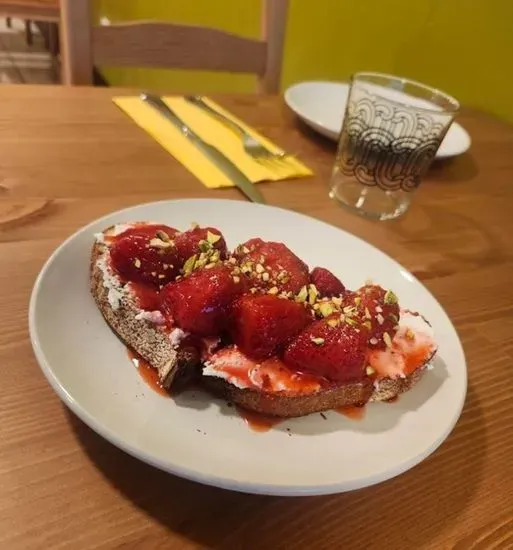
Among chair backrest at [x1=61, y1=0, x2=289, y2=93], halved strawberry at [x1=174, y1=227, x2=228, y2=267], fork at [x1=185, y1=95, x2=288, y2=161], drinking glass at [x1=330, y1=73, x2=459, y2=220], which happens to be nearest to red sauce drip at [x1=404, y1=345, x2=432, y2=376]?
halved strawberry at [x1=174, y1=227, x2=228, y2=267]

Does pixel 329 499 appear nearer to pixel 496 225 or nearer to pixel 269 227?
pixel 269 227

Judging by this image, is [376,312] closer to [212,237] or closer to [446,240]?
[212,237]

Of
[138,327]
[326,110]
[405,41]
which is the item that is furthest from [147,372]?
[405,41]

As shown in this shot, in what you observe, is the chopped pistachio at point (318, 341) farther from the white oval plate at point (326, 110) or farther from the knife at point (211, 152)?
the white oval plate at point (326, 110)

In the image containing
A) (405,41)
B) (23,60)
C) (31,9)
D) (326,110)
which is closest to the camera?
(326,110)

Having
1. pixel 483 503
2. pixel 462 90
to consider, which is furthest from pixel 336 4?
pixel 483 503
